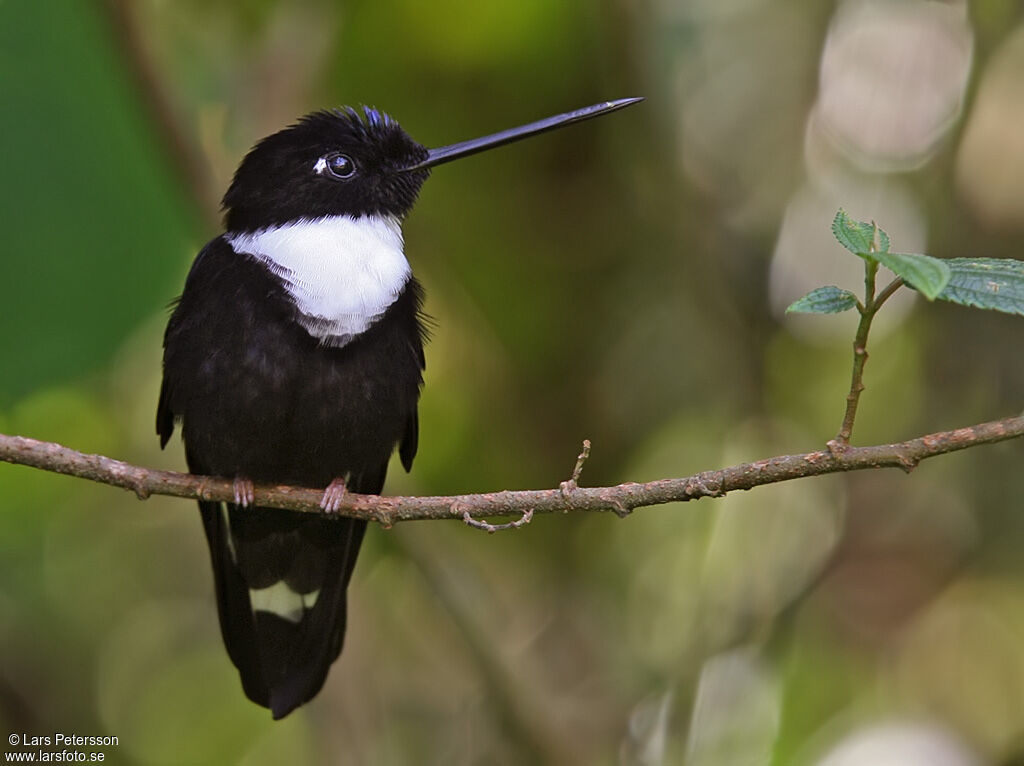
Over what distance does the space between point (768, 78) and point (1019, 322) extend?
1.33 meters

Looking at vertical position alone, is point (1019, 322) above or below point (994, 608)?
above

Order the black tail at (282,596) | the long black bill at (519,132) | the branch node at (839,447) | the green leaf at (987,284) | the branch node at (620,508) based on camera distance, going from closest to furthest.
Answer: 1. the green leaf at (987,284)
2. the branch node at (839,447)
3. the branch node at (620,508)
4. the long black bill at (519,132)
5. the black tail at (282,596)

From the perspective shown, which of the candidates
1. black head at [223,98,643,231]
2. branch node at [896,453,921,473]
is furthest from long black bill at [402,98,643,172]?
branch node at [896,453,921,473]

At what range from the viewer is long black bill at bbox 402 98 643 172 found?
3.04 meters

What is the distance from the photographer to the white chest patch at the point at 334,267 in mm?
3085

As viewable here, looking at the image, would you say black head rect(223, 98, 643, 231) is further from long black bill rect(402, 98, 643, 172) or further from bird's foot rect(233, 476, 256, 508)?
bird's foot rect(233, 476, 256, 508)

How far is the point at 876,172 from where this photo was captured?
4.57 metres

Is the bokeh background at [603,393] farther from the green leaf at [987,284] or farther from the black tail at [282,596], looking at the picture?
the green leaf at [987,284]

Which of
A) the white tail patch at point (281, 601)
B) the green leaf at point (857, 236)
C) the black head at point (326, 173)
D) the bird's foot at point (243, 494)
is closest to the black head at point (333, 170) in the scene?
the black head at point (326, 173)

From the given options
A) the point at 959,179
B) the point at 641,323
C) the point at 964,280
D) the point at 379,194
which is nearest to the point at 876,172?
the point at 959,179

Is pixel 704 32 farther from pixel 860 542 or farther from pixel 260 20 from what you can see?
pixel 860 542

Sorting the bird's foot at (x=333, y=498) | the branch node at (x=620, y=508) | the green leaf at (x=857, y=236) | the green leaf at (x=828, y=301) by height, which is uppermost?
the bird's foot at (x=333, y=498)

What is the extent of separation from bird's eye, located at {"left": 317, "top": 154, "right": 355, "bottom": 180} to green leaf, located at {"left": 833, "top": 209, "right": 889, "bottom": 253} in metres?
1.84

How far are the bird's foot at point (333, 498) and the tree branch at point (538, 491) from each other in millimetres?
22
